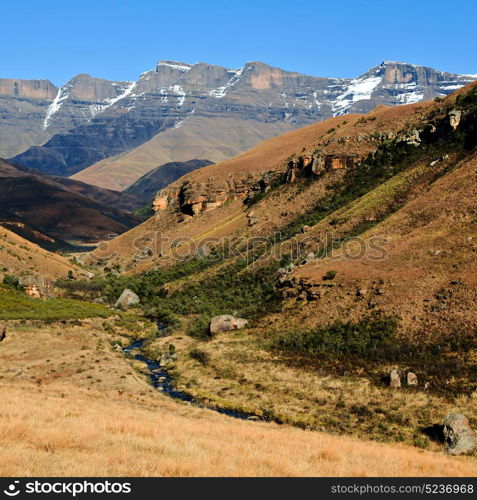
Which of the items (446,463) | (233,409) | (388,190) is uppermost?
(388,190)

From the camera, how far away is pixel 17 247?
4213 inches

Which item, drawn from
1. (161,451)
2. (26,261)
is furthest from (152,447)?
(26,261)

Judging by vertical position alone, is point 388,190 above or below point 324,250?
above

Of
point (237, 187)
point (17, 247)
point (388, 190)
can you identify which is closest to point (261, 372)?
point (388, 190)

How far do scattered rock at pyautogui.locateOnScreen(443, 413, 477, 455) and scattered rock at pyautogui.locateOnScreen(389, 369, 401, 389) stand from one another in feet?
26.4

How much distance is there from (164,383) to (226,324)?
16.1 meters

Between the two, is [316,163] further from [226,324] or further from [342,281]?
[226,324]

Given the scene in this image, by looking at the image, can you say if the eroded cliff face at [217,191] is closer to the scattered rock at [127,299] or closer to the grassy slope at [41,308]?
the scattered rock at [127,299]

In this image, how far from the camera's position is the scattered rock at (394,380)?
3981cm

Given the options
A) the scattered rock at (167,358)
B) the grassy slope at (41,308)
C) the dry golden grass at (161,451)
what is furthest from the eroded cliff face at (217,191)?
the dry golden grass at (161,451)

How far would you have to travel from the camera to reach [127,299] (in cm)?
9056

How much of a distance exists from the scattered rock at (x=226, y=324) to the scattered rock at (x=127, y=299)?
30883 millimetres
